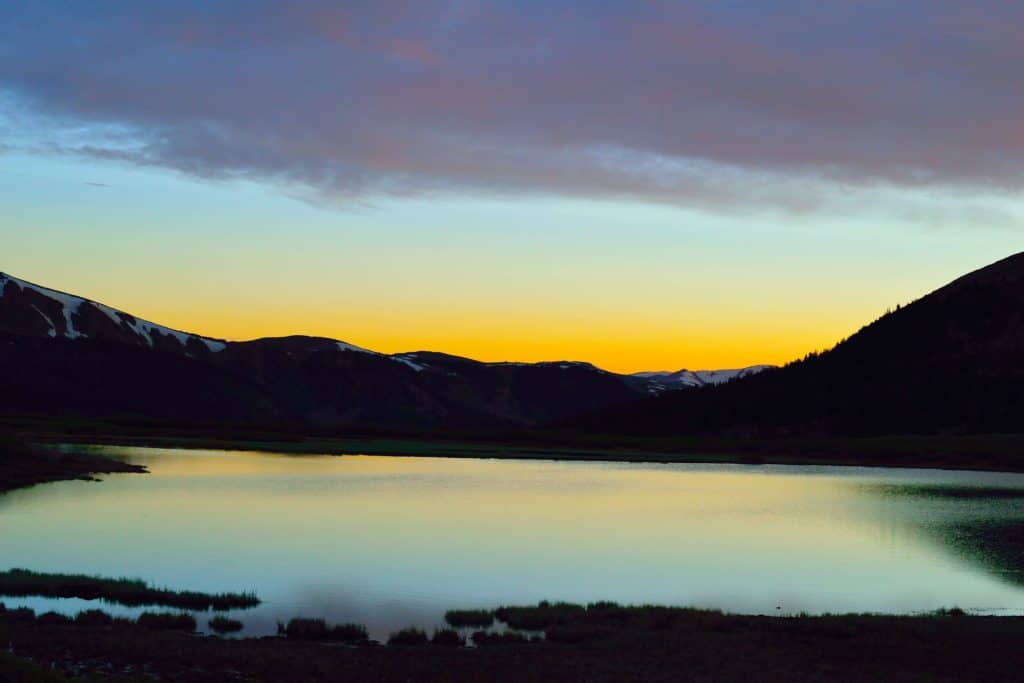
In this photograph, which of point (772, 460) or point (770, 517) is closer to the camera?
point (770, 517)

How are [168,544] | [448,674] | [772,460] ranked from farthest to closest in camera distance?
[772,460]
[168,544]
[448,674]

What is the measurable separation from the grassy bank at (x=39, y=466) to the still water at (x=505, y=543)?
2.96 meters

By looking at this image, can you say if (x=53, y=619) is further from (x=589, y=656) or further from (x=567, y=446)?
(x=567, y=446)

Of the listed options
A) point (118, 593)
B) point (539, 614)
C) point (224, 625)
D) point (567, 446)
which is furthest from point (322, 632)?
point (567, 446)

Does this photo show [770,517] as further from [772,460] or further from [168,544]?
[772,460]

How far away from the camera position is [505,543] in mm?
49562

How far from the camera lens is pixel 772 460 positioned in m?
143

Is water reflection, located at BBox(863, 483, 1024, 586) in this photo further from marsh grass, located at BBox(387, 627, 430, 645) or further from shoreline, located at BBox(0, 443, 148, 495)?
shoreline, located at BBox(0, 443, 148, 495)

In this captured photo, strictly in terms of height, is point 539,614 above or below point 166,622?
above

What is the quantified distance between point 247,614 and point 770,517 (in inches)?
1540

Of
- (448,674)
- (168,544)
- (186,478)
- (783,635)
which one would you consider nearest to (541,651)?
(448,674)

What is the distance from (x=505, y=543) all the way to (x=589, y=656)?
22.9 meters

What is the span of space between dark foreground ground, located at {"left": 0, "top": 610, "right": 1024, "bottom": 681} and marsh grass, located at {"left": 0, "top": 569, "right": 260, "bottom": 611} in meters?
4.68

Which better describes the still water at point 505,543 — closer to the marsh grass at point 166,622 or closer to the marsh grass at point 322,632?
the marsh grass at point 322,632
